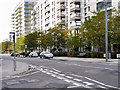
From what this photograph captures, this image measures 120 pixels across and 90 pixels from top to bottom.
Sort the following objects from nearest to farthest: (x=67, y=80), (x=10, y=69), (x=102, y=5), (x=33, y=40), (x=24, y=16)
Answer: (x=67, y=80)
(x=10, y=69)
(x=102, y=5)
(x=33, y=40)
(x=24, y=16)

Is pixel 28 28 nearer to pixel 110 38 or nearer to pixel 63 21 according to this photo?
pixel 63 21

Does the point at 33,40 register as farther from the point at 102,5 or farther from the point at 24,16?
→ the point at 24,16

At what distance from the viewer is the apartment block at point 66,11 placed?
44.9 metres

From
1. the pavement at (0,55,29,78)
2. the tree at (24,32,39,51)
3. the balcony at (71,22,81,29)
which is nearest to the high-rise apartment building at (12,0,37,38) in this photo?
the tree at (24,32,39,51)

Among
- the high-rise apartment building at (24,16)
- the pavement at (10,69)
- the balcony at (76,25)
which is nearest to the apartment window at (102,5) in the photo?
the balcony at (76,25)

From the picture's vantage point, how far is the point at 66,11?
61031 millimetres

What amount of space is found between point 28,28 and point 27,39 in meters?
51.6

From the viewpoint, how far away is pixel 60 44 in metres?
50.3

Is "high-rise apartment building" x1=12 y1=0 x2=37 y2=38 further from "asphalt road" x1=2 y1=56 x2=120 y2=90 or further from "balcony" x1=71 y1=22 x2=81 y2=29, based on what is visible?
"asphalt road" x1=2 y1=56 x2=120 y2=90

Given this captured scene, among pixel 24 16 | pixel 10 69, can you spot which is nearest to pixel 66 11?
pixel 10 69

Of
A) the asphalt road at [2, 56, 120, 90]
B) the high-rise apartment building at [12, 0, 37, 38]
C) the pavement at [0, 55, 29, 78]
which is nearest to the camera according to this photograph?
the asphalt road at [2, 56, 120, 90]

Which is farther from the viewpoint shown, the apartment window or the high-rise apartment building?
the high-rise apartment building

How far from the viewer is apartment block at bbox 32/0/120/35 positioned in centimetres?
4494

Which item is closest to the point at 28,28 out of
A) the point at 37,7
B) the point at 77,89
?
the point at 37,7
